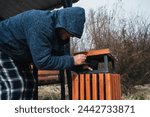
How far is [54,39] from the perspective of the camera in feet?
8.52

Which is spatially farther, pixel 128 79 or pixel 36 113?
pixel 128 79

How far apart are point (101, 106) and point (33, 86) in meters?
0.60

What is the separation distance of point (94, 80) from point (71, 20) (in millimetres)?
578

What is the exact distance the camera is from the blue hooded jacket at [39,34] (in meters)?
2.43

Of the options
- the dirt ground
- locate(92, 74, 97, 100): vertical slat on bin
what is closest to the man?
locate(92, 74, 97, 100): vertical slat on bin

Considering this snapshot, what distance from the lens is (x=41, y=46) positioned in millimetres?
2424

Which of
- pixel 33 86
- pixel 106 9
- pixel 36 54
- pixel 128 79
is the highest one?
pixel 106 9

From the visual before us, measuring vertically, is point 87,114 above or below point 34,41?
below

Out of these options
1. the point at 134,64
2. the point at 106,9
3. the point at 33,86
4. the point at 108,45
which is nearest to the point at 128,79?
the point at 134,64

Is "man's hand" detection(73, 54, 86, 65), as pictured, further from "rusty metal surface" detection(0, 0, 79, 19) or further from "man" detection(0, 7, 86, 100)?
"rusty metal surface" detection(0, 0, 79, 19)

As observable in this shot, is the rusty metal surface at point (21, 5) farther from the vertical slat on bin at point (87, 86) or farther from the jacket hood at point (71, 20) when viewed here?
the jacket hood at point (71, 20)

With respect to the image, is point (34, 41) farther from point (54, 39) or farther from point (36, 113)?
point (36, 113)

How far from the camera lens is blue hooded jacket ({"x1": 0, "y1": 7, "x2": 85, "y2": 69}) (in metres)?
2.43

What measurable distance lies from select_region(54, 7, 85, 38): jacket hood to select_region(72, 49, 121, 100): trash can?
1.39 ft
